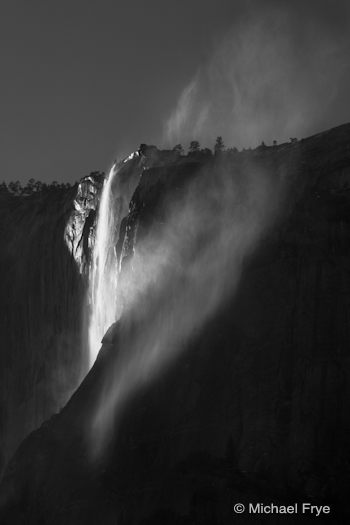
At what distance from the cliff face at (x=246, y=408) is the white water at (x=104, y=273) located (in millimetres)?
13829

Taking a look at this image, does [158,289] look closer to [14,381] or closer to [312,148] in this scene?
[312,148]

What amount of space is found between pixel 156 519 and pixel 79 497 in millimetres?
7883

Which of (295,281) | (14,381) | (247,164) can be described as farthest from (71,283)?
(295,281)

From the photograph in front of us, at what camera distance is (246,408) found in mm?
87250

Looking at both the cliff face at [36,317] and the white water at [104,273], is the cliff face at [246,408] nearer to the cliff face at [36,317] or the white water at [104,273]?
the white water at [104,273]

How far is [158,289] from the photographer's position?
9906cm
